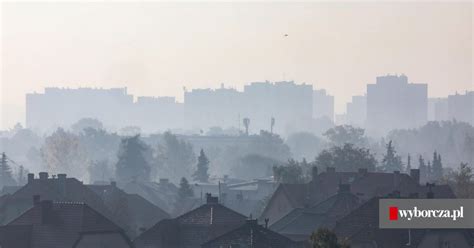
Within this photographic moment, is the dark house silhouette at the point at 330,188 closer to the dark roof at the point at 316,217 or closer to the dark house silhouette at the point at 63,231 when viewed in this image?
the dark roof at the point at 316,217

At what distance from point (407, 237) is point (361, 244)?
2.24 metres

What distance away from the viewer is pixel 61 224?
67.4 metres

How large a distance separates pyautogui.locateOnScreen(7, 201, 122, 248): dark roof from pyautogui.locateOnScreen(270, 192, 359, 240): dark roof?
59.3 ft

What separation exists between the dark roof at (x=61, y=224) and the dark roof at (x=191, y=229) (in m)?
4.49

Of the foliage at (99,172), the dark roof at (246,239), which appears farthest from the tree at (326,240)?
the foliage at (99,172)

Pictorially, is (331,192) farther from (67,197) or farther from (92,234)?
(92,234)

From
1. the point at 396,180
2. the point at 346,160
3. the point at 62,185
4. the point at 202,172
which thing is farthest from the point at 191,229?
the point at 202,172

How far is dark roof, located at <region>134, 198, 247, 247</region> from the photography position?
237ft

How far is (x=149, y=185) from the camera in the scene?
146375 millimetres

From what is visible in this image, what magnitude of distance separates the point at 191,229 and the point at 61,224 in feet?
25.9

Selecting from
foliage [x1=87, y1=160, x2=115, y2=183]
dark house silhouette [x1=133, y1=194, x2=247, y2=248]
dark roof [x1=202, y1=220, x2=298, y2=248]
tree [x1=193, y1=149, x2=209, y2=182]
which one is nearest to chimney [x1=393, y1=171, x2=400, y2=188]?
dark house silhouette [x1=133, y1=194, x2=247, y2=248]

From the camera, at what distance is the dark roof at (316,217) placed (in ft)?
277

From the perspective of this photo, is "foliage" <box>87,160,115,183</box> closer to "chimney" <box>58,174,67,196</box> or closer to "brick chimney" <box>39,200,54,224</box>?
"chimney" <box>58,174,67,196</box>

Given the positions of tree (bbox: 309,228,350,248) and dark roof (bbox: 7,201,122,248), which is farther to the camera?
dark roof (bbox: 7,201,122,248)
